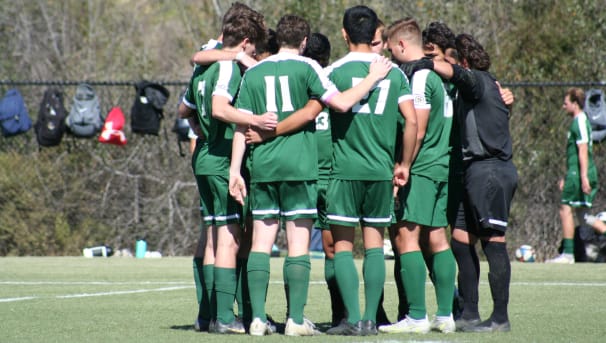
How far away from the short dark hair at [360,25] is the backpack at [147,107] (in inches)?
328

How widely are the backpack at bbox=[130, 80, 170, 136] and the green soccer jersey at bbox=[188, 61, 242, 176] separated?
7.87 metres

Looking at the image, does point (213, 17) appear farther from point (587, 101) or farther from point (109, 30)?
point (587, 101)

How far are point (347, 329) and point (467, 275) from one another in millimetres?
1093

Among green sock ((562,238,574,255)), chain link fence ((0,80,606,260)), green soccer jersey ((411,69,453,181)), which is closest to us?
green soccer jersey ((411,69,453,181))

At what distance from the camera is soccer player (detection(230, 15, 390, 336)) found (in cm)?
604

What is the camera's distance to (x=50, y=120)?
46.6ft

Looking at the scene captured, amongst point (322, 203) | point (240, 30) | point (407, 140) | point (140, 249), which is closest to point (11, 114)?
point (140, 249)

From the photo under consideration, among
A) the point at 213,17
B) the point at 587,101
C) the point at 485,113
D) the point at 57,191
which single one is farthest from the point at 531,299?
the point at 213,17

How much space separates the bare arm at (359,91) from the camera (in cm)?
602

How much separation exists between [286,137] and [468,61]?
4.63ft

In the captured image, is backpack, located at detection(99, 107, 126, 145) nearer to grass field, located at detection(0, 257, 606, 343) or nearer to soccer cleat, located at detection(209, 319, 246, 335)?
grass field, located at detection(0, 257, 606, 343)

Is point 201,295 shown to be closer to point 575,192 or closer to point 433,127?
point 433,127

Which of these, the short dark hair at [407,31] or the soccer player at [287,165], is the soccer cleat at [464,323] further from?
the short dark hair at [407,31]

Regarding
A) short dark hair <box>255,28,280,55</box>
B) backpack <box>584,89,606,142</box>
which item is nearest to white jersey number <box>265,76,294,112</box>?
short dark hair <box>255,28,280,55</box>
